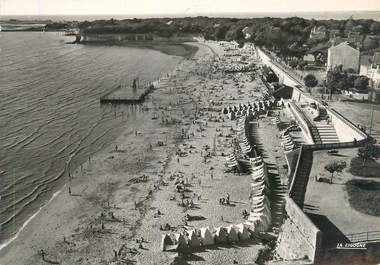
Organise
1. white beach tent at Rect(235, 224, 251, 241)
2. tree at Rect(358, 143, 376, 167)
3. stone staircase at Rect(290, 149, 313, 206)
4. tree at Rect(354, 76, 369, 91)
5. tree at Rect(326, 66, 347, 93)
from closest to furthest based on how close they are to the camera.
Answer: stone staircase at Rect(290, 149, 313, 206) < white beach tent at Rect(235, 224, 251, 241) < tree at Rect(358, 143, 376, 167) < tree at Rect(354, 76, 369, 91) < tree at Rect(326, 66, 347, 93)

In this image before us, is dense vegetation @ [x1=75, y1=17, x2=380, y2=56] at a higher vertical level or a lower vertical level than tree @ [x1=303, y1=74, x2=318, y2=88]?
higher

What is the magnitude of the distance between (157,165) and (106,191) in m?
6.81

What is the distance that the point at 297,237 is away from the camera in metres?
23.4

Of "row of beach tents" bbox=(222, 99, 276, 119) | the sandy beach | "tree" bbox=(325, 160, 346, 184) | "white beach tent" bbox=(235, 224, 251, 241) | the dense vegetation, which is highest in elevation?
the dense vegetation

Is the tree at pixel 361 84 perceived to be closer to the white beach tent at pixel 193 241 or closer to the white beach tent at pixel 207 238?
the white beach tent at pixel 207 238

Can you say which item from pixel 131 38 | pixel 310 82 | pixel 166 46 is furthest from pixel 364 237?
pixel 131 38

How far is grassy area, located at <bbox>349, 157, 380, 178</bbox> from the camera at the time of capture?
1168 inches

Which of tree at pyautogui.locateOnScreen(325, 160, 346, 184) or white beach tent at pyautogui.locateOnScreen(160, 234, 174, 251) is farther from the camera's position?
tree at pyautogui.locateOnScreen(325, 160, 346, 184)

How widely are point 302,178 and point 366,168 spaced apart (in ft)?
15.1

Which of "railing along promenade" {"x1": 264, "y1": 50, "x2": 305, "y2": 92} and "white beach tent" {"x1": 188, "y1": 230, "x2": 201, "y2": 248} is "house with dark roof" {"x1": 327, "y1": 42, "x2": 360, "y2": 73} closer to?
"railing along promenade" {"x1": 264, "y1": 50, "x2": 305, "y2": 92}

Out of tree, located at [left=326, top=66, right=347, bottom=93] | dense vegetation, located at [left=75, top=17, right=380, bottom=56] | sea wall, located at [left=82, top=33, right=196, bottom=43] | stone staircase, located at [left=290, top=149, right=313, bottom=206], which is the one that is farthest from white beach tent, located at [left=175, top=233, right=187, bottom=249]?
sea wall, located at [left=82, top=33, right=196, bottom=43]

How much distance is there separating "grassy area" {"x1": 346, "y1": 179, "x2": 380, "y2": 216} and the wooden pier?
46.8 m

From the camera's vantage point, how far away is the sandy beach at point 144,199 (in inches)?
1101

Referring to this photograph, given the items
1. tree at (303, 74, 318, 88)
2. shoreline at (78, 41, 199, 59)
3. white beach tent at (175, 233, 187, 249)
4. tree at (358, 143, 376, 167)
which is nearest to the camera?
white beach tent at (175, 233, 187, 249)
